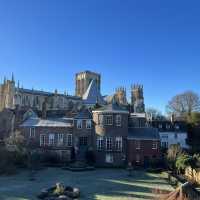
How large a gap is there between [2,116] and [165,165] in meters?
33.7

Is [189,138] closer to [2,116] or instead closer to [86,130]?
[86,130]

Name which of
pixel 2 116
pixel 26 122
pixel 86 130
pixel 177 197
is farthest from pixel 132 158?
pixel 177 197

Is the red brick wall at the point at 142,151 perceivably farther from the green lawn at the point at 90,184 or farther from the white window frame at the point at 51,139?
the white window frame at the point at 51,139

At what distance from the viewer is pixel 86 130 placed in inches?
2255

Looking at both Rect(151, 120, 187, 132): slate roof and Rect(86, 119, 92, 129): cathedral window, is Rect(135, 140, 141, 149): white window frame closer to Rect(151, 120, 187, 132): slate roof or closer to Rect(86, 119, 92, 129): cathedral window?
Rect(86, 119, 92, 129): cathedral window

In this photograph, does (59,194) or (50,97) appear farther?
(50,97)

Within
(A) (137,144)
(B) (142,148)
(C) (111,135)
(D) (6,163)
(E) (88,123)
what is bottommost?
(D) (6,163)

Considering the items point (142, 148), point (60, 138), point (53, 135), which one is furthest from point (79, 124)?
point (142, 148)

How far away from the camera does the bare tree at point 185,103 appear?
8094 centimetres

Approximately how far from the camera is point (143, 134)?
187 ft

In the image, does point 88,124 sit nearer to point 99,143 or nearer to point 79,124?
point 79,124

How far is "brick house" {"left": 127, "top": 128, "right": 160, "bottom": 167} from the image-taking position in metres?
55.0

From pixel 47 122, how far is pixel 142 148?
17.2 meters

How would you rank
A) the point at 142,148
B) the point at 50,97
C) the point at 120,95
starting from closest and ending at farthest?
the point at 142,148 → the point at 50,97 → the point at 120,95
